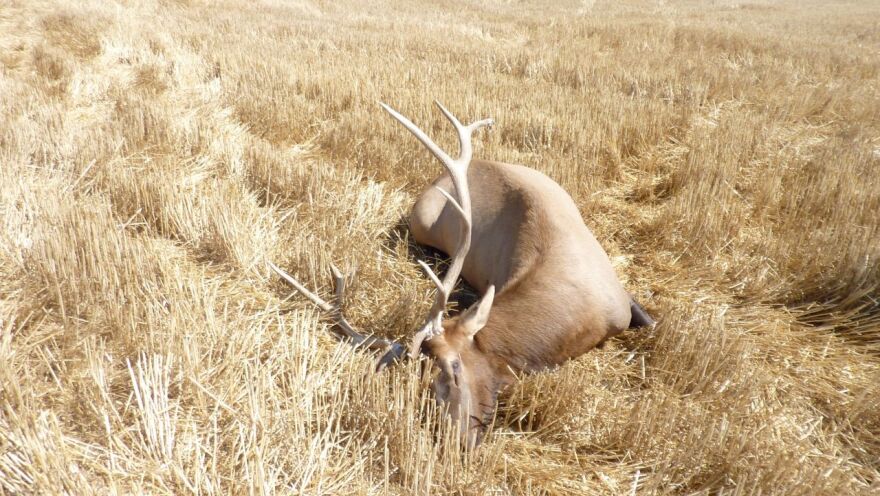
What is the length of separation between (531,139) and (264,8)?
48.5 ft

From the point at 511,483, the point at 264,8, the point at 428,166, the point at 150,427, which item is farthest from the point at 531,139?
the point at 264,8

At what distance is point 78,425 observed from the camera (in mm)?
1939

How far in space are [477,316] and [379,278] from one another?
113 cm

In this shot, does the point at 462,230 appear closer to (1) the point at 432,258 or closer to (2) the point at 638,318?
(2) the point at 638,318

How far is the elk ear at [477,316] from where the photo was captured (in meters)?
2.54

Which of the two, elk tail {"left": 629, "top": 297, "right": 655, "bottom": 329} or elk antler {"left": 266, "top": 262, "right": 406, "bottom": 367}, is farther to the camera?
elk tail {"left": 629, "top": 297, "right": 655, "bottom": 329}

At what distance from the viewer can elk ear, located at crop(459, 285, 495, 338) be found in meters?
2.54

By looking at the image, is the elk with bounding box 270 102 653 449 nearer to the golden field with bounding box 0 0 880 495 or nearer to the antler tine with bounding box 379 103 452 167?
the antler tine with bounding box 379 103 452 167

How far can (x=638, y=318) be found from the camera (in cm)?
312

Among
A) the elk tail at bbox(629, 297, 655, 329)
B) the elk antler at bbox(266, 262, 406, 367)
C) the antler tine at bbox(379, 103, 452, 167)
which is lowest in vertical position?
the elk tail at bbox(629, 297, 655, 329)

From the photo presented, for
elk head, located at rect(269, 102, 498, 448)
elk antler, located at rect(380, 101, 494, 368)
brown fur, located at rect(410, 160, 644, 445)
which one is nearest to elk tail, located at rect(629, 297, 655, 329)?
brown fur, located at rect(410, 160, 644, 445)

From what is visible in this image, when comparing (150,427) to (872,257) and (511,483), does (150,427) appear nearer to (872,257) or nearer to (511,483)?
(511,483)

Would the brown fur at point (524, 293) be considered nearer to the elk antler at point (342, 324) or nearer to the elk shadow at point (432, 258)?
the elk shadow at point (432, 258)

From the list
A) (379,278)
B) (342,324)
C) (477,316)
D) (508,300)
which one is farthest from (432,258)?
(477,316)
